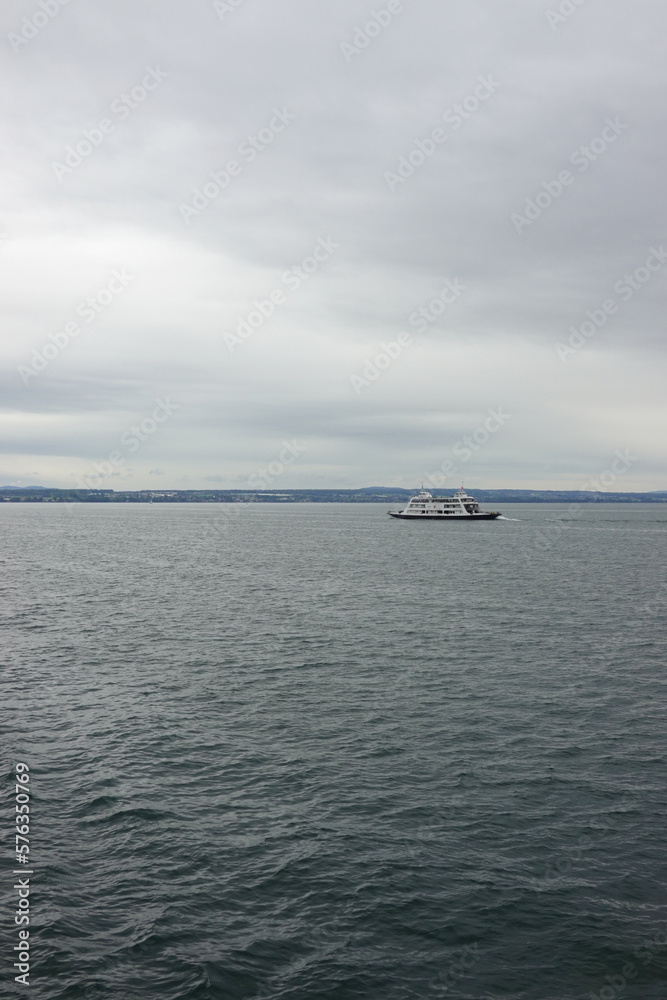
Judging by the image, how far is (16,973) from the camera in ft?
55.5

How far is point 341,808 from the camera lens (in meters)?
25.2

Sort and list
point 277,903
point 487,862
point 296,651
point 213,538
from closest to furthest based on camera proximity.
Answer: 1. point 277,903
2. point 487,862
3. point 296,651
4. point 213,538

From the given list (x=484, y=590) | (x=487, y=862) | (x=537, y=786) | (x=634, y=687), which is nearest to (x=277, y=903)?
(x=487, y=862)

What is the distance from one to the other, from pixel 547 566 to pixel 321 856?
92447mm

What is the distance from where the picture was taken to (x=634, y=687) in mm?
39844

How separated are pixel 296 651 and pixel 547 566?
6866 cm

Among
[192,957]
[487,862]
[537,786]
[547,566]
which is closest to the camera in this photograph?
[192,957]

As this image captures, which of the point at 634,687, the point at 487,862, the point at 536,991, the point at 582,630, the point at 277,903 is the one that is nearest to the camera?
the point at 536,991

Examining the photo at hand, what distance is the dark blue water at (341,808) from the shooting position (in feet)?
57.7

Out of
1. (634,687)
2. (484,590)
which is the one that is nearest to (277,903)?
(634,687)

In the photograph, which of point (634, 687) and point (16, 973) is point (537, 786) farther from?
point (16, 973)

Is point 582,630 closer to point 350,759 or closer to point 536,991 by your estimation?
point 350,759

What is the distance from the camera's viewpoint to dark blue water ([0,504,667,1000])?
1759 centimetres

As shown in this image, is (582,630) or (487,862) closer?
(487,862)
